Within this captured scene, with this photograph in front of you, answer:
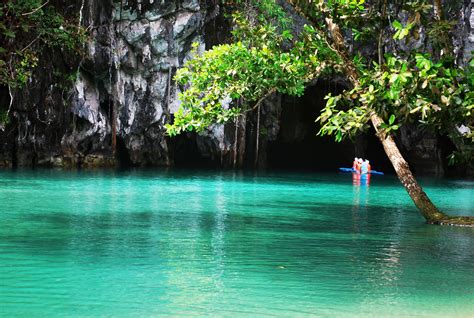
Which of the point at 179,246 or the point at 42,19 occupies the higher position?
the point at 42,19

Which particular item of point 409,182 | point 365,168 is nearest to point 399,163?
point 409,182

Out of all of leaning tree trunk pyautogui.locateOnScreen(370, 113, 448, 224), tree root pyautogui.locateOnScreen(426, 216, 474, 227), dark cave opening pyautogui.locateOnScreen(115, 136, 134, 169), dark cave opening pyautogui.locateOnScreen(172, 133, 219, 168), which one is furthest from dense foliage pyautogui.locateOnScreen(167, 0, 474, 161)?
dark cave opening pyautogui.locateOnScreen(172, 133, 219, 168)

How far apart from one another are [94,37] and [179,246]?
17.6 m

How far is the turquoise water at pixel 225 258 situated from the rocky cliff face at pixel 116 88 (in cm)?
1033

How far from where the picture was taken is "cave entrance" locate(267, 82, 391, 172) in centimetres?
3044

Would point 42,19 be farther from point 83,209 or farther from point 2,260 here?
point 2,260

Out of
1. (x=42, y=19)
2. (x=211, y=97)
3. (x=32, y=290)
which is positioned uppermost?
(x=42, y=19)

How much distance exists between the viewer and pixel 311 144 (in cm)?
3388

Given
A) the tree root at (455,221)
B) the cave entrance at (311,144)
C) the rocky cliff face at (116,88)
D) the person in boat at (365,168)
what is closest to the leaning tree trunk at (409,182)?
the tree root at (455,221)

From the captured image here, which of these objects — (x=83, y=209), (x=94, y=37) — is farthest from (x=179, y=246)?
(x=94, y=37)

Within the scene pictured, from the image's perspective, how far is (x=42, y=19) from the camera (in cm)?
2027

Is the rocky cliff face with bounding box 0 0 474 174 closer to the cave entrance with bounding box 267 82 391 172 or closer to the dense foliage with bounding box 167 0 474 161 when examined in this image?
the cave entrance with bounding box 267 82 391 172

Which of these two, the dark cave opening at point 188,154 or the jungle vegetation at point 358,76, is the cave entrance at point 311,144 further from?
the jungle vegetation at point 358,76

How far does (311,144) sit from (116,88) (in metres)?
11.1
